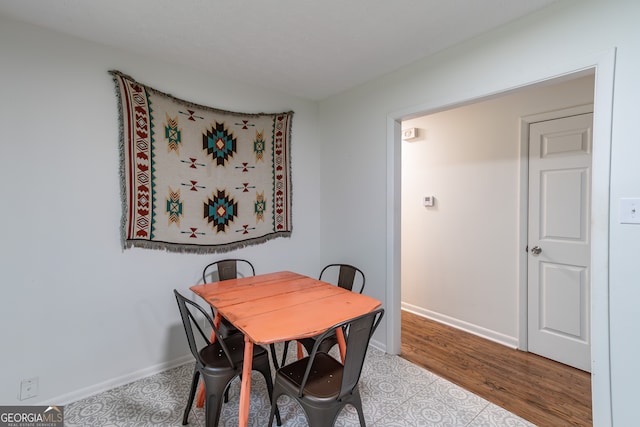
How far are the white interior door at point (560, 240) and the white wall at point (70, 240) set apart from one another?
9.65ft

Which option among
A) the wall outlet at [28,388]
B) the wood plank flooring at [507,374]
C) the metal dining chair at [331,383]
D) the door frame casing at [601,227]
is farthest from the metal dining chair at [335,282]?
the wall outlet at [28,388]

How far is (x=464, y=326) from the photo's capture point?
10.1 ft

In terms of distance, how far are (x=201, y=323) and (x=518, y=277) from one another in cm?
278

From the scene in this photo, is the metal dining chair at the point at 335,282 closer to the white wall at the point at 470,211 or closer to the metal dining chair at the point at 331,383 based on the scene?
the metal dining chair at the point at 331,383

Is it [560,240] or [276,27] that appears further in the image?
[560,240]

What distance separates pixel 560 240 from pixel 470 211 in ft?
2.46

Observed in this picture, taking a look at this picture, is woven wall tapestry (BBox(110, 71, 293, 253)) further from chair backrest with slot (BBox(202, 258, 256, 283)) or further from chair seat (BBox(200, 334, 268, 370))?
chair seat (BBox(200, 334, 268, 370))

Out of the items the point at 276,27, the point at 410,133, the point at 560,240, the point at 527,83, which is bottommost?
the point at 560,240

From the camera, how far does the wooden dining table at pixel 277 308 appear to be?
139 cm

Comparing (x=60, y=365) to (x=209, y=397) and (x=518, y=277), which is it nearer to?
(x=209, y=397)

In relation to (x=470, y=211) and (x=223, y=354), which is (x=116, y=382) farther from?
(x=470, y=211)

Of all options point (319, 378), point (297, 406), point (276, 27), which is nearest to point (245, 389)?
point (319, 378)

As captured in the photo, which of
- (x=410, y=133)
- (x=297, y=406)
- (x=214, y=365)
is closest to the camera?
(x=214, y=365)

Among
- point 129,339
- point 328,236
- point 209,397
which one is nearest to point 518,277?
point 328,236
